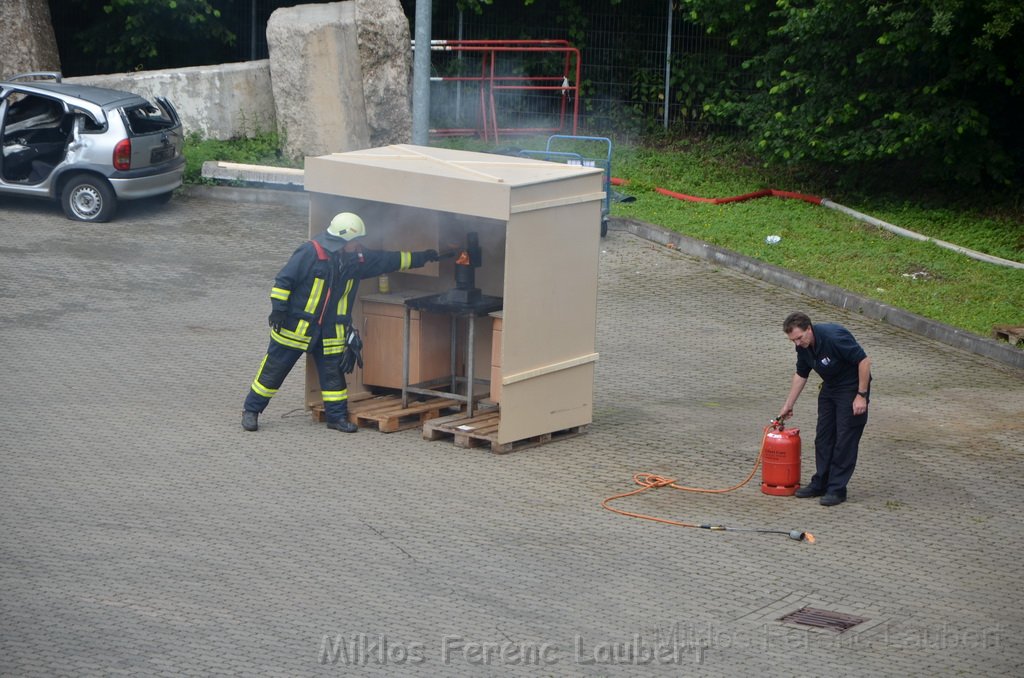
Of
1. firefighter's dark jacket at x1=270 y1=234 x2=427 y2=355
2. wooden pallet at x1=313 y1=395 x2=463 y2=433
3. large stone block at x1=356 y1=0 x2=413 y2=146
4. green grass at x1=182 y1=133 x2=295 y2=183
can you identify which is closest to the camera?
firefighter's dark jacket at x1=270 y1=234 x2=427 y2=355

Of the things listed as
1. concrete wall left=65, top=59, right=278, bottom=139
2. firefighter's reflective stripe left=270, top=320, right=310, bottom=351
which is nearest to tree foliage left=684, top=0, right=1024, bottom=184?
concrete wall left=65, top=59, right=278, bottom=139

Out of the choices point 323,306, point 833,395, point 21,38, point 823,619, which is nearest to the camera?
point 823,619

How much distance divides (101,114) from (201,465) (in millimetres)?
8356

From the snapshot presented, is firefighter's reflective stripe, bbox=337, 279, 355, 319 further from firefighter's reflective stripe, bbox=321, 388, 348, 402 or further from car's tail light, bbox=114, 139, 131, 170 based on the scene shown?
car's tail light, bbox=114, 139, 131, 170

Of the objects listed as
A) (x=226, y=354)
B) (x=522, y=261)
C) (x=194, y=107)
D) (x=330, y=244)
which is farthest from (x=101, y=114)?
(x=522, y=261)

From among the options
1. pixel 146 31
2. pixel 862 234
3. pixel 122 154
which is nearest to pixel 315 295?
pixel 122 154

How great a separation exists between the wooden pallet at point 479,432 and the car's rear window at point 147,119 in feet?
26.4

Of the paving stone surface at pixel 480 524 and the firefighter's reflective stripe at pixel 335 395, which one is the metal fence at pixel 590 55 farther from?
the firefighter's reflective stripe at pixel 335 395

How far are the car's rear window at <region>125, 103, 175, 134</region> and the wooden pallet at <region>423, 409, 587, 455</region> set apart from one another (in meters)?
8.05

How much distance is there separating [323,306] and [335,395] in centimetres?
71

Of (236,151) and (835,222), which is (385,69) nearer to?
(236,151)

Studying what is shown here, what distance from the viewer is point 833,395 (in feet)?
30.7

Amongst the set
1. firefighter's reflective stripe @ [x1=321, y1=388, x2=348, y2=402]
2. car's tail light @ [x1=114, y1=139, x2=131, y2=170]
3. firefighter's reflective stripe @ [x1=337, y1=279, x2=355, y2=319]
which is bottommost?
firefighter's reflective stripe @ [x1=321, y1=388, x2=348, y2=402]

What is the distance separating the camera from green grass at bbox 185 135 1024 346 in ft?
50.1
